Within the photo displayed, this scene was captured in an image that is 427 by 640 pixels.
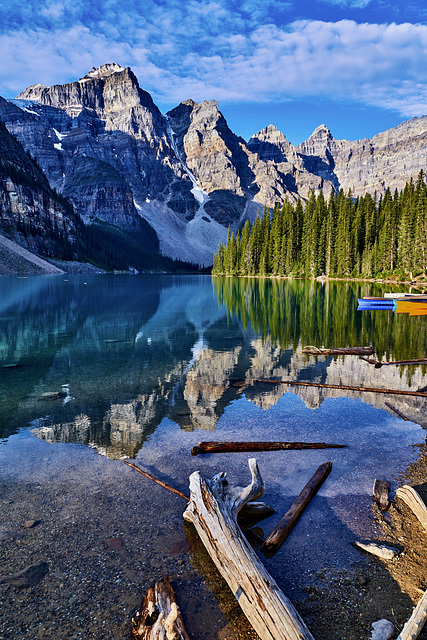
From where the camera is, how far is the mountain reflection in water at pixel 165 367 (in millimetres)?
10461

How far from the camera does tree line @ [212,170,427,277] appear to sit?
3012 inches

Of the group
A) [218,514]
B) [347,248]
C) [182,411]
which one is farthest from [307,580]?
[347,248]

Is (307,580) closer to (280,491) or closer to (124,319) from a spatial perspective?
(280,491)

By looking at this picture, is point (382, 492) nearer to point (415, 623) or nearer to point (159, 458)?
point (415, 623)

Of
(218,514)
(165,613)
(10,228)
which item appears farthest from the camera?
(10,228)

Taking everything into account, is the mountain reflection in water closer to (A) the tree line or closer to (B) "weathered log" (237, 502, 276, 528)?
(B) "weathered log" (237, 502, 276, 528)

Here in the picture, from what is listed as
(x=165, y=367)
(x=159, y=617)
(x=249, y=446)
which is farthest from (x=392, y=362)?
(x=159, y=617)

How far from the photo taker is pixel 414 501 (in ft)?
20.0

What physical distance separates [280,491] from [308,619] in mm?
2663

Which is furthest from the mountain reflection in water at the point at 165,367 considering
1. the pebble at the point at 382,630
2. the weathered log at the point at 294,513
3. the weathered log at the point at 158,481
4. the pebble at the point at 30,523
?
the pebble at the point at 382,630

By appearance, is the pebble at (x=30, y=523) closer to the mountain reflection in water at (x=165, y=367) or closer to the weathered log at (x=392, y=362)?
the mountain reflection in water at (x=165, y=367)

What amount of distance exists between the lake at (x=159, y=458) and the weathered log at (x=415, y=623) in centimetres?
114

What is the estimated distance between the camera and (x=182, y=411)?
435 inches

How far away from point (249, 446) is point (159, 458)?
2053 mm
